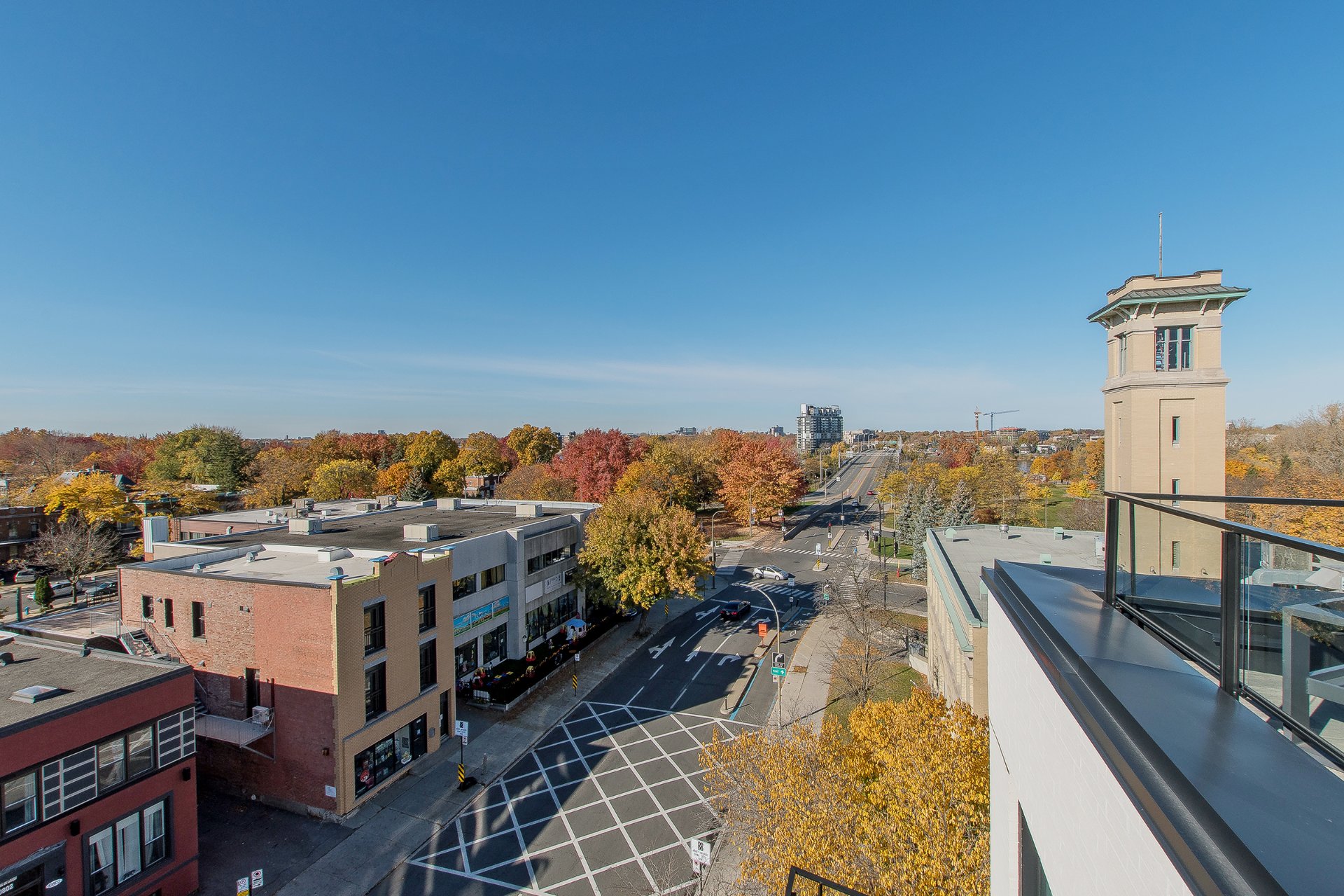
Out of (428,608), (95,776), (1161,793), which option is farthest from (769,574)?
(1161,793)

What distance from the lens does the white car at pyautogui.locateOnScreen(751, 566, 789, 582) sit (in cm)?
4488

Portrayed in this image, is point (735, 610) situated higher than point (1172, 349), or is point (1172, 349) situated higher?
point (1172, 349)

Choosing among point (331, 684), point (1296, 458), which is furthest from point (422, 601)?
point (1296, 458)

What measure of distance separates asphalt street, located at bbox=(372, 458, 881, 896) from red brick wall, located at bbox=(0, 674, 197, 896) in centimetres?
527

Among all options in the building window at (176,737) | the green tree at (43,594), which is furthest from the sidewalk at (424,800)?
the green tree at (43,594)

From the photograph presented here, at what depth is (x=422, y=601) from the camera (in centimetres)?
2228

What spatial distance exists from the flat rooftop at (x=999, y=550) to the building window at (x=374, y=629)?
1951 centimetres

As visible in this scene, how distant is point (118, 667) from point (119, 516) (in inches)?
1802

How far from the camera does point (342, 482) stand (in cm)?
6284

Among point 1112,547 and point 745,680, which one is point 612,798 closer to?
point 745,680

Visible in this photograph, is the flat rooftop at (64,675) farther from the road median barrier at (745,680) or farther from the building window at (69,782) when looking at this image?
the road median barrier at (745,680)

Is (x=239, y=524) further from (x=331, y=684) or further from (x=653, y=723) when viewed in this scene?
(x=653, y=723)

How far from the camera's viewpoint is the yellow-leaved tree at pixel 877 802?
9.76 m

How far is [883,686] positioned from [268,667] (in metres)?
24.4
